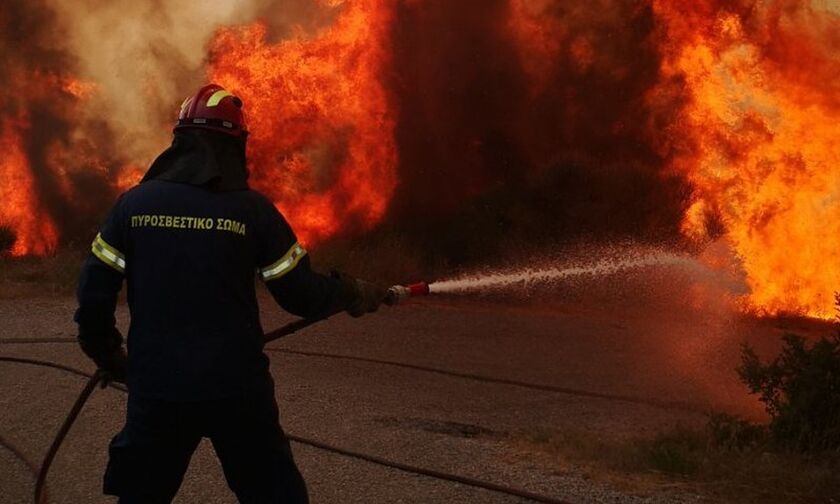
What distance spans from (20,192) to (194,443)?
20.4m

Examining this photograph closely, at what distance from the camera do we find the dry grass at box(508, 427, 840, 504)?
5.18 meters

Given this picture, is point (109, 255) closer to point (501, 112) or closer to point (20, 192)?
point (501, 112)

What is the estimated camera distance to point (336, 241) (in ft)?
54.4

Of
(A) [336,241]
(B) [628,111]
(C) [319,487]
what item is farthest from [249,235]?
(B) [628,111]

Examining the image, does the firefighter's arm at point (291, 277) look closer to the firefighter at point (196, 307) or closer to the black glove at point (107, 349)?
the firefighter at point (196, 307)

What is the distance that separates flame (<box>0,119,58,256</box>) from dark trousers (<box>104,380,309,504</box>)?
19.9m

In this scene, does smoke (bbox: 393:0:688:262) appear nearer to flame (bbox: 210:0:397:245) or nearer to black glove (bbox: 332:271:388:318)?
flame (bbox: 210:0:397:245)

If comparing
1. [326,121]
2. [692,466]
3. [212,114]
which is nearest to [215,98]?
[212,114]

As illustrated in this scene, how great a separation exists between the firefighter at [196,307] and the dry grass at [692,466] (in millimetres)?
2967

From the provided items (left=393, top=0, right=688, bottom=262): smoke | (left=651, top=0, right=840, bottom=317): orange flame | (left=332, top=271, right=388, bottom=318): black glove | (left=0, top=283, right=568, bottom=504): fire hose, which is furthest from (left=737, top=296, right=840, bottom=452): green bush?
(left=393, top=0, right=688, bottom=262): smoke

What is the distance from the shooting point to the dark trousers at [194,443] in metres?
2.95

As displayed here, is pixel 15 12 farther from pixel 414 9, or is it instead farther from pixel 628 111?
pixel 628 111

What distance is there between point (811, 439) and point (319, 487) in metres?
3.54

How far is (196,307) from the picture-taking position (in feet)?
9.55
